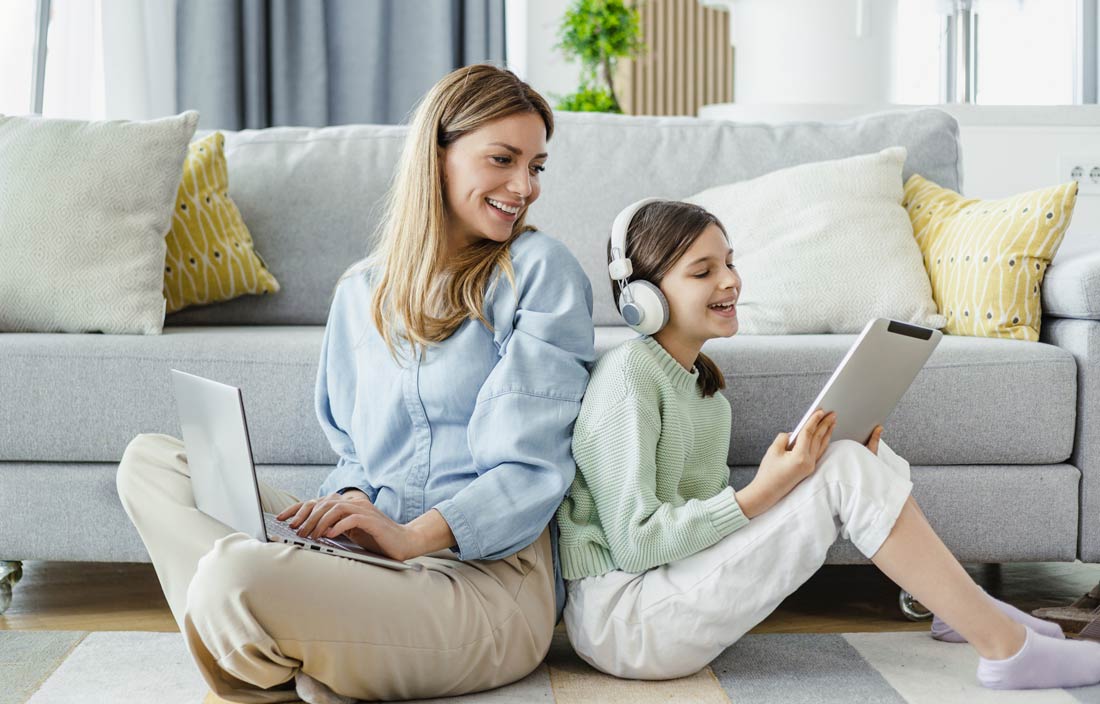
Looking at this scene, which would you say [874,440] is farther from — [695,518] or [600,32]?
[600,32]

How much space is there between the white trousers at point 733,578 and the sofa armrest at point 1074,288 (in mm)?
554

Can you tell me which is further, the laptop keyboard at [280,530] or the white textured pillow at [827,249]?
the white textured pillow at [827,249]

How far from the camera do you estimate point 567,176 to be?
215 centimetres

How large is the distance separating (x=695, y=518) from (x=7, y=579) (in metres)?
1.04

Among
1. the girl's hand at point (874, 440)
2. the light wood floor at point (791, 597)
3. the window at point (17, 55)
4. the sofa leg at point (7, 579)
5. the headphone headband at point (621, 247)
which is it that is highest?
the window at point (17, 55)

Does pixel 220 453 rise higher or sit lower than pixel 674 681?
higher

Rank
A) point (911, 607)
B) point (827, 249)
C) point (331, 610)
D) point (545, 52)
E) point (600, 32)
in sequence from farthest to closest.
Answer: point (545, 52) < point (600, 32) < point (827, 249) < point (911, 607) < point (331, 610)

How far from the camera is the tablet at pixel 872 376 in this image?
1.23 metres

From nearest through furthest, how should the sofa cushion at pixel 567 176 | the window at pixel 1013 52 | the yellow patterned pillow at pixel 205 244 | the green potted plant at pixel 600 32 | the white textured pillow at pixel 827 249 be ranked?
the white textured pillow at pixel 827 249, the yellow patterned pillow at pixel 205 244, the sofa cushion at pixel 567 176, the green potted plant at pixel 600 32, the window at pixel 1013 52

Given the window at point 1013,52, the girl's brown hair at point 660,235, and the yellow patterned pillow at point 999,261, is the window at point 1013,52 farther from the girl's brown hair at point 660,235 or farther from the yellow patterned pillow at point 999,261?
the girl's brown hair at point 660,235

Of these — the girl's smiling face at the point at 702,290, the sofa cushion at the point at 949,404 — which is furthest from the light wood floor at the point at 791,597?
the girl's smiling face at the point at 702,290

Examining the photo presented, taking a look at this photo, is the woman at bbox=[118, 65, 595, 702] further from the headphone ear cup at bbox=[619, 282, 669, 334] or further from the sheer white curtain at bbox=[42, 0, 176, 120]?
the sheer white curtain at bbox=[42, 0, 176, 120]

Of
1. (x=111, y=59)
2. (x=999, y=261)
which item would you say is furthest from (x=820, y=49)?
(x=111, y=59)

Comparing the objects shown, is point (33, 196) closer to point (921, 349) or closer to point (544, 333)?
point (544, 333)
